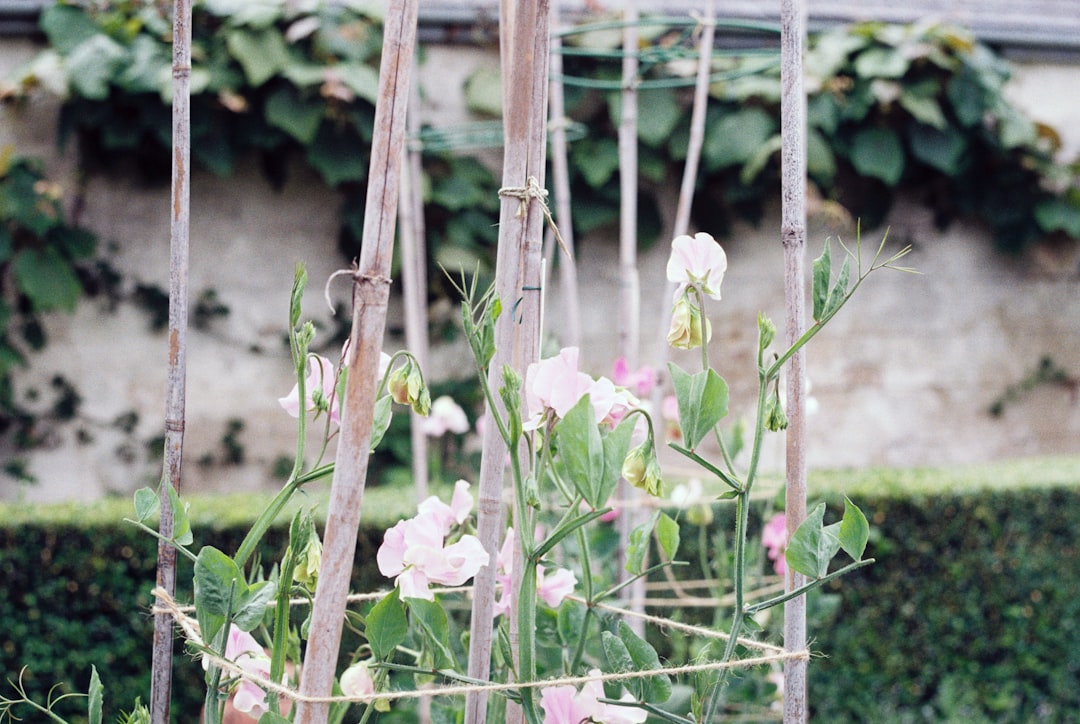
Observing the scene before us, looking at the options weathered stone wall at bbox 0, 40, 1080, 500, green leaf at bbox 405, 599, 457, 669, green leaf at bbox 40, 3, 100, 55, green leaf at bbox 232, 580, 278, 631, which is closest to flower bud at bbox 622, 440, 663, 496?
green leaf at bbox 405, 599, 457, 669

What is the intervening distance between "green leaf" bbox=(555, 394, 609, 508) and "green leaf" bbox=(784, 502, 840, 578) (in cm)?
16

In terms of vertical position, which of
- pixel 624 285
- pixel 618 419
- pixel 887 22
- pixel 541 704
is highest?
pixel 887 22

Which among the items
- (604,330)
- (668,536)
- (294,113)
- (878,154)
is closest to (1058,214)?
(878,154)

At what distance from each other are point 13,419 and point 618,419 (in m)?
3.58

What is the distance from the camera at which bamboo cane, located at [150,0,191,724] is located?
2.80 feet

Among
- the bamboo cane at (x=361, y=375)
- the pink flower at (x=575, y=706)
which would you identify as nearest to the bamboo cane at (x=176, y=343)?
the bamboo cane at (x=361, y=375)

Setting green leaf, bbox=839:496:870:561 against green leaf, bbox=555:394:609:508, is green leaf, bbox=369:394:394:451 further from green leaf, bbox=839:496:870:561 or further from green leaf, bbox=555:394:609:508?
green leaf, bbox=839:496:870:561

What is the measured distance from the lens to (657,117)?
3.91 m

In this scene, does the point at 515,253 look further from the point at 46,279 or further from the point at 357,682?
the point at 46,279

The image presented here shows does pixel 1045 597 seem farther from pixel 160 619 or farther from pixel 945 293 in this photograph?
pixel 160 619

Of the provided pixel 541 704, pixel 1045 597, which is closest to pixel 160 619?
pixel 541 704

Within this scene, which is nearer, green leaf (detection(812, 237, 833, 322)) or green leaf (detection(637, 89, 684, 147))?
green leaf (detection(812, 237, 833, 322))

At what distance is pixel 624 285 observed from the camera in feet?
6.14

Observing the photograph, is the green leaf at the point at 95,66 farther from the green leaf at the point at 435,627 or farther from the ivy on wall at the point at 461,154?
the green leaf at the point at 435,627
